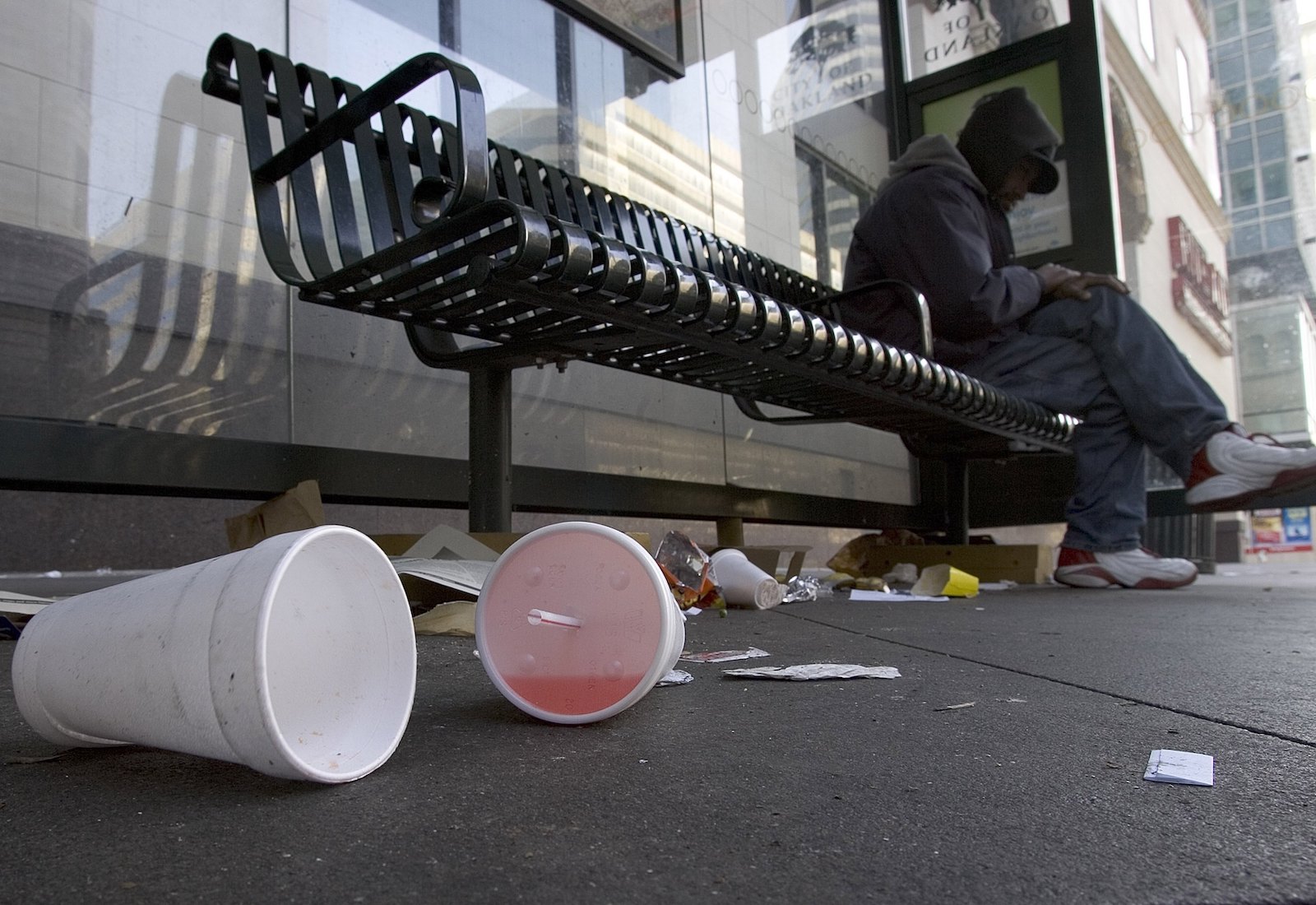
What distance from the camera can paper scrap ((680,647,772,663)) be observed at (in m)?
1.64

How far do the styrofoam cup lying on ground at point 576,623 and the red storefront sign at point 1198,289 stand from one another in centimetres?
554

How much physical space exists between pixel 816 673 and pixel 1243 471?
2.34m

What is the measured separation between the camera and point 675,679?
1.41 metres

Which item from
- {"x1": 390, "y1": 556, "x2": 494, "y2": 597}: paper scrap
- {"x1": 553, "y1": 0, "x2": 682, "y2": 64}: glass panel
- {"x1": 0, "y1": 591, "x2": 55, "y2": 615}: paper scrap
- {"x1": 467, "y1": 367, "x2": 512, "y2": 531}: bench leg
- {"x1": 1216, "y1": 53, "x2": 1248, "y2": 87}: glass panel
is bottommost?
{"x1": 0, "y1": 591, "x2": 55, "y2": 615}: paper scrap

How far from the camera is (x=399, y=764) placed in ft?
3.07

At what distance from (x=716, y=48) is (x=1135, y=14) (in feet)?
9.59

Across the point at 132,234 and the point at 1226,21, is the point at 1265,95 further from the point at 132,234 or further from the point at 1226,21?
the point at 132,234

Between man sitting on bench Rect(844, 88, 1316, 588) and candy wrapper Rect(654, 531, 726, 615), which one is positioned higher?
man sitting on bench Rect(844, 88, 1316, 588)

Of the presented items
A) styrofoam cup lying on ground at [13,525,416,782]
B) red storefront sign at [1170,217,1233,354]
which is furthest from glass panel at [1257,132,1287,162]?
styrofoam cup lying on ground at [13,525,416,782]

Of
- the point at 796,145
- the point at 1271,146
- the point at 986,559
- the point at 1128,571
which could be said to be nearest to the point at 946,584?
the point at 1128,571

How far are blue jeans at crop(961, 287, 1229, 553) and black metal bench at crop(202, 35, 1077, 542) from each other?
0.33 meters

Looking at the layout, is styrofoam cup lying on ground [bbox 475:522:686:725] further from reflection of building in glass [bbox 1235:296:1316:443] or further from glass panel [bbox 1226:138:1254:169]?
glass panel [bbox 1226:138:1254:169]

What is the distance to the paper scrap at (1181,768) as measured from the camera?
834mm

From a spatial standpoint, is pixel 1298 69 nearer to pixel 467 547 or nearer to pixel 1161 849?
pixel 467 547
